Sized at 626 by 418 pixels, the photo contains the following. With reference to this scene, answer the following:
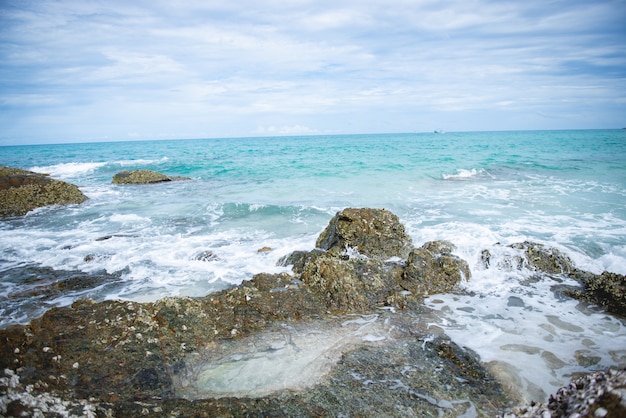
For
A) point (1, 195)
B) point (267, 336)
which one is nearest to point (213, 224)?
point (267, 336)

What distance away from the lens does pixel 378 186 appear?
2041cm

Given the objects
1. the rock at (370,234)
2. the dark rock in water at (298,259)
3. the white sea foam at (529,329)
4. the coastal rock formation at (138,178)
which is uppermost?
the coastal rock formation at (138,178)

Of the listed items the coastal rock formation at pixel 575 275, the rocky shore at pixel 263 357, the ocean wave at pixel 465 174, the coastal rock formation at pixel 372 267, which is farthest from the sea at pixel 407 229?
the ocean wave at pixel 465 174

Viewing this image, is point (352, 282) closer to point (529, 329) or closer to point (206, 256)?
point (529, 329)

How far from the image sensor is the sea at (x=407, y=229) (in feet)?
16.5

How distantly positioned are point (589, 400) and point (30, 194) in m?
19.2

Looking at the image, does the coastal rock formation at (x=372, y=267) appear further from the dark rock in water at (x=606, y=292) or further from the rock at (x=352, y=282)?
the dark rock in water at (x=606, y=292)

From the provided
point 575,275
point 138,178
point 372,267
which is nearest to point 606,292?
point 575,275

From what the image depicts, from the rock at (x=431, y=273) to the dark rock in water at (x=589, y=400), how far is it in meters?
3.87

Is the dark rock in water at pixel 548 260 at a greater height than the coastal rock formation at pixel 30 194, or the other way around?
the coastal rock formation at pixel 30 194

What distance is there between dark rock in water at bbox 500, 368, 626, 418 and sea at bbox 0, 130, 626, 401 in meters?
1.79

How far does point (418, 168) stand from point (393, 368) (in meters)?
25.3

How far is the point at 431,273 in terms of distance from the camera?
655 cm

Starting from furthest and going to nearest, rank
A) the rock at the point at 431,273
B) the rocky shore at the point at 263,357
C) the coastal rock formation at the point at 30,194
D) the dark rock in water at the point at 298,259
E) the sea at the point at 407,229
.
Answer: the coastal rock formation at the point at 30,194 < the dark rock in water at the point at 298,259 < the rock at the point at 431,273 < the sea at the point at 407,229 < the rocky shore at the point at 263,357
